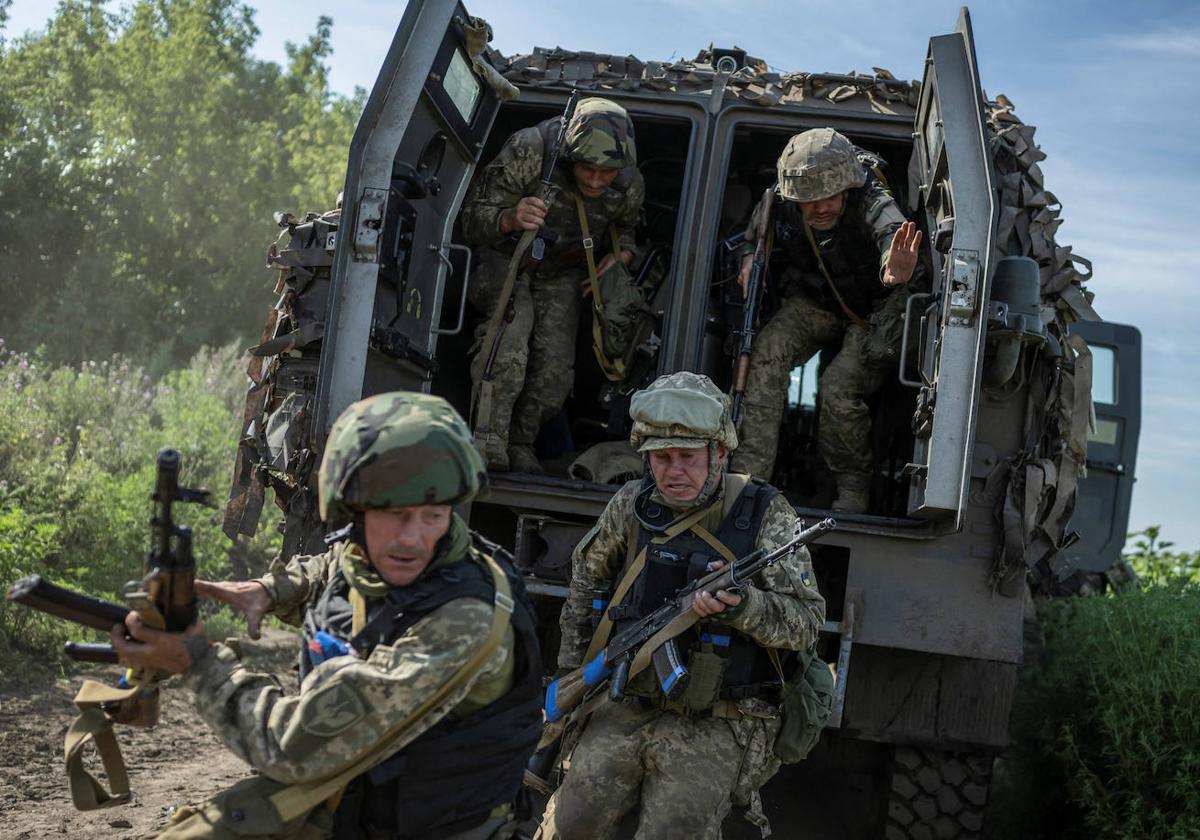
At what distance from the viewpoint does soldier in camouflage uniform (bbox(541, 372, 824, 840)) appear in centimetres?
335

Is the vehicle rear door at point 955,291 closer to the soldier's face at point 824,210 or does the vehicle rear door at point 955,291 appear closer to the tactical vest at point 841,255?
the soldier's face at point 824,210

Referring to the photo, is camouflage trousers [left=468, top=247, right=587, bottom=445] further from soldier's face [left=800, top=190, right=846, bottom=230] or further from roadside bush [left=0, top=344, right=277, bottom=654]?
roadside bush [left=0, top=344, right=277, bottom=654]

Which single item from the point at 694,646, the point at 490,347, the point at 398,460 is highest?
the point at 490,347

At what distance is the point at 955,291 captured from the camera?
422cm

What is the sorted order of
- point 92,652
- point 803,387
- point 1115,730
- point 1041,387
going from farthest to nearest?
point 803,387, point 1041,387, point 1115,730, point 92,652

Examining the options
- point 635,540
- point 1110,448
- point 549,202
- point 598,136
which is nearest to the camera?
point 635,540

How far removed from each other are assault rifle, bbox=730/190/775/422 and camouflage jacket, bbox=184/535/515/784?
9.74ft

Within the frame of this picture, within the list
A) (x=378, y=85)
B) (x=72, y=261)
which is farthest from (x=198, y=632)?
(x=72, y=261)

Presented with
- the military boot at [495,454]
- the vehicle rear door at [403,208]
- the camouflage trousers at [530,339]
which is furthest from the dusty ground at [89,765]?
the camouflage trousers at [530,339]

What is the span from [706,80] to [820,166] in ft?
2.36

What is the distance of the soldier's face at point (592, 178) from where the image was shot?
525 cm

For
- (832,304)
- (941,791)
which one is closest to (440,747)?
(941,791)

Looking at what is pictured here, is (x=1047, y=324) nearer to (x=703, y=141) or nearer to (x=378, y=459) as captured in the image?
(x=703, y=141)

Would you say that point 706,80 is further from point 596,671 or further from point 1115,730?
point 1115,730
